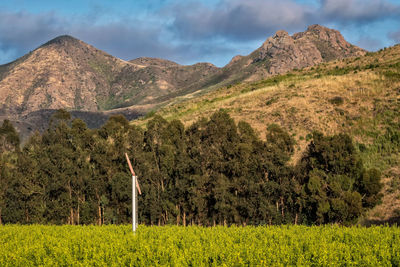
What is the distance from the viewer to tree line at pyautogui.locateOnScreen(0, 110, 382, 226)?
31.0 meters

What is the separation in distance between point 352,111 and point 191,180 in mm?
28651

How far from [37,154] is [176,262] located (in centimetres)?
3259

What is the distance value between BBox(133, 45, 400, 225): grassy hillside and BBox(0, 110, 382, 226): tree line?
6.23 m

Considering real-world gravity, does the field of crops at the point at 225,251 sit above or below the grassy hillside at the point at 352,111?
below

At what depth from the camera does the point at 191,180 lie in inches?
1324

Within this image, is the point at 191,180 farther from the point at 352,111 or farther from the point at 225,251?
the point at 352,111

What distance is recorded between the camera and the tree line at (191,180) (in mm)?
30953

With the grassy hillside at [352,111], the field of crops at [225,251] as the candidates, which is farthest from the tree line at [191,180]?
the field of crops at [225,251]

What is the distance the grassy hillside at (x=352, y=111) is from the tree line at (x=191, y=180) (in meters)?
6.23

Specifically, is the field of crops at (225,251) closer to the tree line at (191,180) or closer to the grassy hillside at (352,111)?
the tree line at (191,180)

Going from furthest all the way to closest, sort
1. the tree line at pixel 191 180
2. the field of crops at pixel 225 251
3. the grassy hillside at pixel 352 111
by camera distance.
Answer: the grassy hillside at pixel 352 111 → the tree line at pixel 191 180 → the field of crops at pixel 225 251

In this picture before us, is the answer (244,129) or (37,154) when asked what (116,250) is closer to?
(244,129)

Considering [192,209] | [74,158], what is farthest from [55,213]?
[192,209]

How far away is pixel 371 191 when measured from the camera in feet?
102
